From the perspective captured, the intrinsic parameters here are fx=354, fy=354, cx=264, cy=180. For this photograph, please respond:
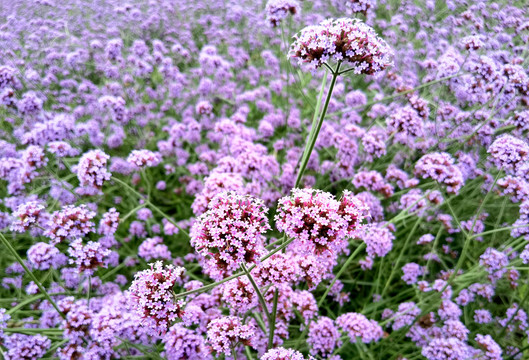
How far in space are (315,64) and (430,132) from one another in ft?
9.75

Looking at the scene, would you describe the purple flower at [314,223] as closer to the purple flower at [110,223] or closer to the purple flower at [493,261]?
the purple flower at [110,223]

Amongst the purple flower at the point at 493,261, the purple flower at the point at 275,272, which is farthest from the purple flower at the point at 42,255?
the purple flower at the point at 493,261

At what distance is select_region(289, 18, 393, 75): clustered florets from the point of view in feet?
5.56

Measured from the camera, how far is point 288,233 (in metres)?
1.50

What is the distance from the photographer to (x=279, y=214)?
1.55 m

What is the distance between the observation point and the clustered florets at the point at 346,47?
5.56 feet

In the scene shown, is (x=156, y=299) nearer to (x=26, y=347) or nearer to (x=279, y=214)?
(x=279, y=214)

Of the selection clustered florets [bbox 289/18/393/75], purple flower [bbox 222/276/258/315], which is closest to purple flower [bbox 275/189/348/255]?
purple flower [bbox 222/276/258/315]

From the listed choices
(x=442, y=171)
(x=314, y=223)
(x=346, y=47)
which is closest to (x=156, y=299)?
(x=314, y=223)

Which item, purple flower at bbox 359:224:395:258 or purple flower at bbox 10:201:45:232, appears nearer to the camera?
purple flower at bbox 10:201:45:232

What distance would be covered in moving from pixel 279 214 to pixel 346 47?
86cm

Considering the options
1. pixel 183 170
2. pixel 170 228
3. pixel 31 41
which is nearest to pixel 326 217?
pixel 170 228

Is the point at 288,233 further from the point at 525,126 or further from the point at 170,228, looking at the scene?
the point at 525,126

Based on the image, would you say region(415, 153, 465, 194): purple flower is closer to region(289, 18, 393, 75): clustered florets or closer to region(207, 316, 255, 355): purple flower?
region(289, 18, 393, 75): clustered florets
